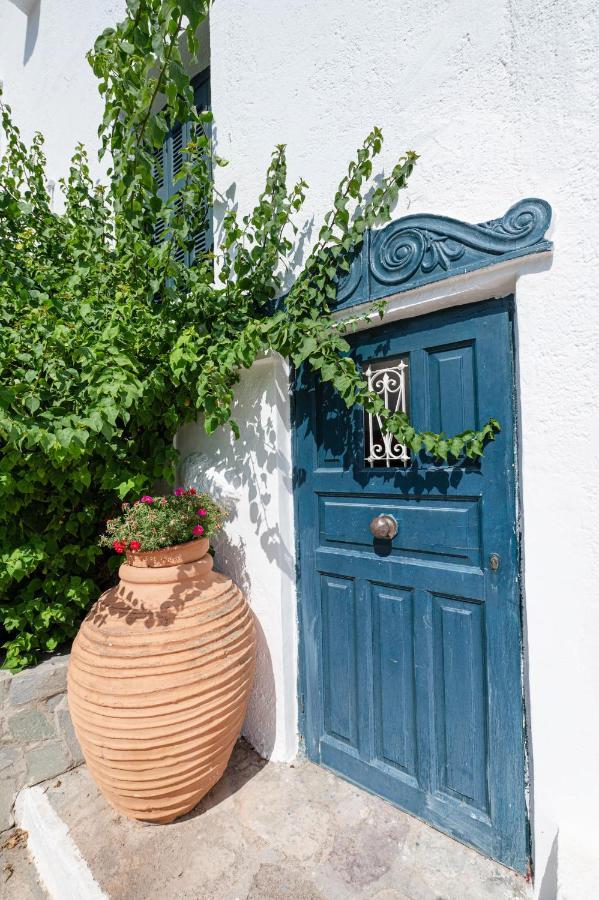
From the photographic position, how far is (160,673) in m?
2.00

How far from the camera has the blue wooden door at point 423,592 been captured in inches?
71.6

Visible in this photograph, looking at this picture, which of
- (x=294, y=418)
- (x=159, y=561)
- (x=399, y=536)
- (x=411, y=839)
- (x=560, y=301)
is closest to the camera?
(x=560, y=301)

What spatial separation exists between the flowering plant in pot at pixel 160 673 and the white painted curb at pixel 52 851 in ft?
0.77

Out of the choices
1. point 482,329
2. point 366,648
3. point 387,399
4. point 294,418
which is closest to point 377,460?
point 387,399

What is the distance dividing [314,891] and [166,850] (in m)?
0.68

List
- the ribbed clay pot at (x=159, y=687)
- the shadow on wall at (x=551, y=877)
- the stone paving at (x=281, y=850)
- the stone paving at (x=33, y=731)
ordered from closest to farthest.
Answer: the shadow on wall at (x=551, y=877) < the stone paving at (x=281, y=850) < the ribbed clay pot at (x=159, y=687) < the stone paving at (x=33, y=731)

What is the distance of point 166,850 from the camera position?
6.56 feet

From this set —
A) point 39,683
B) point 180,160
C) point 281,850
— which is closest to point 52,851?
point 39,683

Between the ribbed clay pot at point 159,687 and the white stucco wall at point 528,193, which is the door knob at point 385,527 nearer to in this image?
the white stucco wall at point 528,193

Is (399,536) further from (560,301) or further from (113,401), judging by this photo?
(113,401)

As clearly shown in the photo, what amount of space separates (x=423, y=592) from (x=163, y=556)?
1270 mm

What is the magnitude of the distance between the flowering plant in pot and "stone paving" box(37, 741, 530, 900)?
5.0 inches

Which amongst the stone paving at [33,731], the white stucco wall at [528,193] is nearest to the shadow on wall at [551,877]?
the white stucco wall at [528,193]

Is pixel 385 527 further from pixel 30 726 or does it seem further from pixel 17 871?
pixel 17 871
